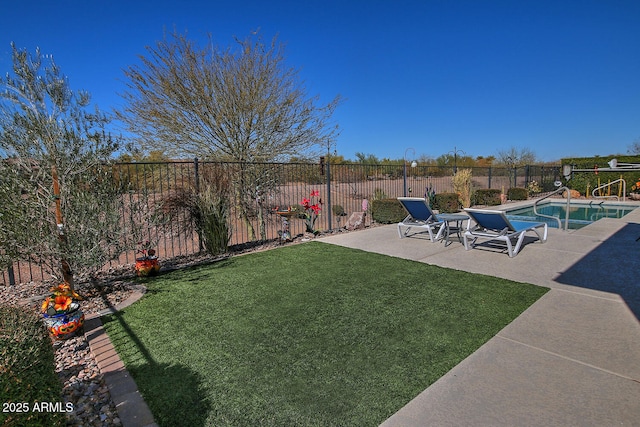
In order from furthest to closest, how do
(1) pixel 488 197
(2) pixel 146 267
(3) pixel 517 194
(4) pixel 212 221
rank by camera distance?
(3) pixel 517 194
(1) pixel 488 197
(4) pixel 212 221
(2) pixel 146 267

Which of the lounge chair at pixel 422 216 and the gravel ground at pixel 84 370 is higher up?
the lounge chair at pixel 422 216

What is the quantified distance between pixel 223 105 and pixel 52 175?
6575 millimetres

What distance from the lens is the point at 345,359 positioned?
2.59 m

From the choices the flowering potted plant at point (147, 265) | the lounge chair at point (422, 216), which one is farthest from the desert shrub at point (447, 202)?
the flowering potted plant at point (147, 265)

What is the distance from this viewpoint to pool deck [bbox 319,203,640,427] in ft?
6.41

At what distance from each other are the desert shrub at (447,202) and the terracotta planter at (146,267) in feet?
31.7

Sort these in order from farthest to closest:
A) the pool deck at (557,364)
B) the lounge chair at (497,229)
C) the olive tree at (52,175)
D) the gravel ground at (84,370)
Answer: the lounge chair at (497,229) < the olive tree at (52,175) < the gravel ground at (84,370) < the pool deck at (557,364)

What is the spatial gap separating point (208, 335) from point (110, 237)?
1.86 metres

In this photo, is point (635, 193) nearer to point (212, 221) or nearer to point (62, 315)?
point (212, 221)

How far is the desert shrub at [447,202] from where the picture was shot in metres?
12.0

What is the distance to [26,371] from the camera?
1.76 metres

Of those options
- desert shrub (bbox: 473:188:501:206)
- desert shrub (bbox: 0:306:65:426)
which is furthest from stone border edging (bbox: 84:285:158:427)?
desert shrub (bbox: 473:188:501:206)

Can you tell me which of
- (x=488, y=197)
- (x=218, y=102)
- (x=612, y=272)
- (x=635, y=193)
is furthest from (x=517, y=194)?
(x=218, y=102)

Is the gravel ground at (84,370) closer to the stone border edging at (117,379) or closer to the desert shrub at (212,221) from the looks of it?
the stone border edging at (117,379)
